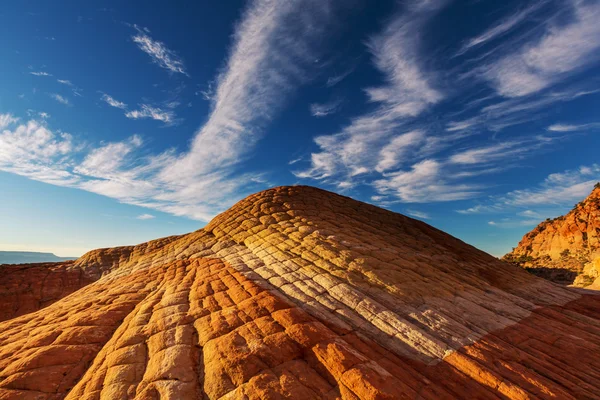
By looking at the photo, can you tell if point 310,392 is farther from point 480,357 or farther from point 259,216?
point 259,216

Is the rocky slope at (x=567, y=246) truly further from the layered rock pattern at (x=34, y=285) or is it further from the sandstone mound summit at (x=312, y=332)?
the layered rock pattern at (x=34, y=285)

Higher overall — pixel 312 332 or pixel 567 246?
pixel 567 246

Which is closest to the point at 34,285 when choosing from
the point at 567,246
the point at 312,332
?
the point at 312,332

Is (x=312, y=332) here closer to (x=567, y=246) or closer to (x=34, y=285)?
(x=34, y=285)

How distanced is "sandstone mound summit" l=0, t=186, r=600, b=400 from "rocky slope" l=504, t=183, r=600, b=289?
32083 mm

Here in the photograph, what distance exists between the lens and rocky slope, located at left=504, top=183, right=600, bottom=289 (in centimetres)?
4462

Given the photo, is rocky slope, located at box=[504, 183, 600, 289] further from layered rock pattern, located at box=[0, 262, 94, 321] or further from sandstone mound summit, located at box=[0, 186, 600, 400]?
layered rock pattern, located at box=[0, 262, 94, 321]

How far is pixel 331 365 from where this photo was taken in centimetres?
868

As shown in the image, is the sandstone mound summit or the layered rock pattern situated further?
the layered rock pattern

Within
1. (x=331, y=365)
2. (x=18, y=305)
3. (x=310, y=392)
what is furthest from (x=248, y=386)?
(x=18, y=305)

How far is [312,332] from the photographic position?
10016 mm

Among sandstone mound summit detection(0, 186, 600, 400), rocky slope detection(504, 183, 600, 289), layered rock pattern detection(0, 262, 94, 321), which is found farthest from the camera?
rocky slope detection(504, 183, 600, 289)

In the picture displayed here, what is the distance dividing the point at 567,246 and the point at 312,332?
6421 cm

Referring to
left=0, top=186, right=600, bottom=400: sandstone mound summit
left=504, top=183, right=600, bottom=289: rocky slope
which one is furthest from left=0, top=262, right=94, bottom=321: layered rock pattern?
left=504, top=183, right=600, bottom=289: rocky slope
